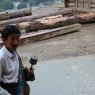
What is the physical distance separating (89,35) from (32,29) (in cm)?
193

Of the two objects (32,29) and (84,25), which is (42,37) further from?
(84,25)

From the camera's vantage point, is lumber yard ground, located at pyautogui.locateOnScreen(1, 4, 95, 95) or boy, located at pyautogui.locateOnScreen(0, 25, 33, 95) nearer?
boy, located at pyautogui.locateOnScreen(0, 25, 33, 95)

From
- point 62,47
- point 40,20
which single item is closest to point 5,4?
point 40,20

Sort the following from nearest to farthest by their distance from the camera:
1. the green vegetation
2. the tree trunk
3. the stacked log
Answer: the stacked log < the tree trunk < the green vegetation

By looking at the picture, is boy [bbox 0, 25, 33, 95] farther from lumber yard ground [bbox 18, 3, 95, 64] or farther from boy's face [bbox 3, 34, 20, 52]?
lumber yard ground [bbox 18, 3, 95, 64]

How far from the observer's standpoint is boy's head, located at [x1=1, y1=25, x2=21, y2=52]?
457 cm

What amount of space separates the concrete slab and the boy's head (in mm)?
3216

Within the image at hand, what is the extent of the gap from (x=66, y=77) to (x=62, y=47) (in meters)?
3.36

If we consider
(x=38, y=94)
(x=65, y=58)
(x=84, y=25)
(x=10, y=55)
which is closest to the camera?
(x=10, y=55)

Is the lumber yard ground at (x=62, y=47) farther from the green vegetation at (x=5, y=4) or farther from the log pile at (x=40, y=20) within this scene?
the green vegetation at (x=5, y=4)

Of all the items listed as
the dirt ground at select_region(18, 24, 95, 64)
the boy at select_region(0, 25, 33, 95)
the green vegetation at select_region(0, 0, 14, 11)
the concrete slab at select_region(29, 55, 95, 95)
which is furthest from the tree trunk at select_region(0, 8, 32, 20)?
the boy at select_region(0, 25, 33, 95)

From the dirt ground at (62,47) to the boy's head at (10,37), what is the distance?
5.73 m

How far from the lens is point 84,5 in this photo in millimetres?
18000

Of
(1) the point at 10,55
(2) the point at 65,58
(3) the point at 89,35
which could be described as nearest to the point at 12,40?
(1) the point at 10,55
